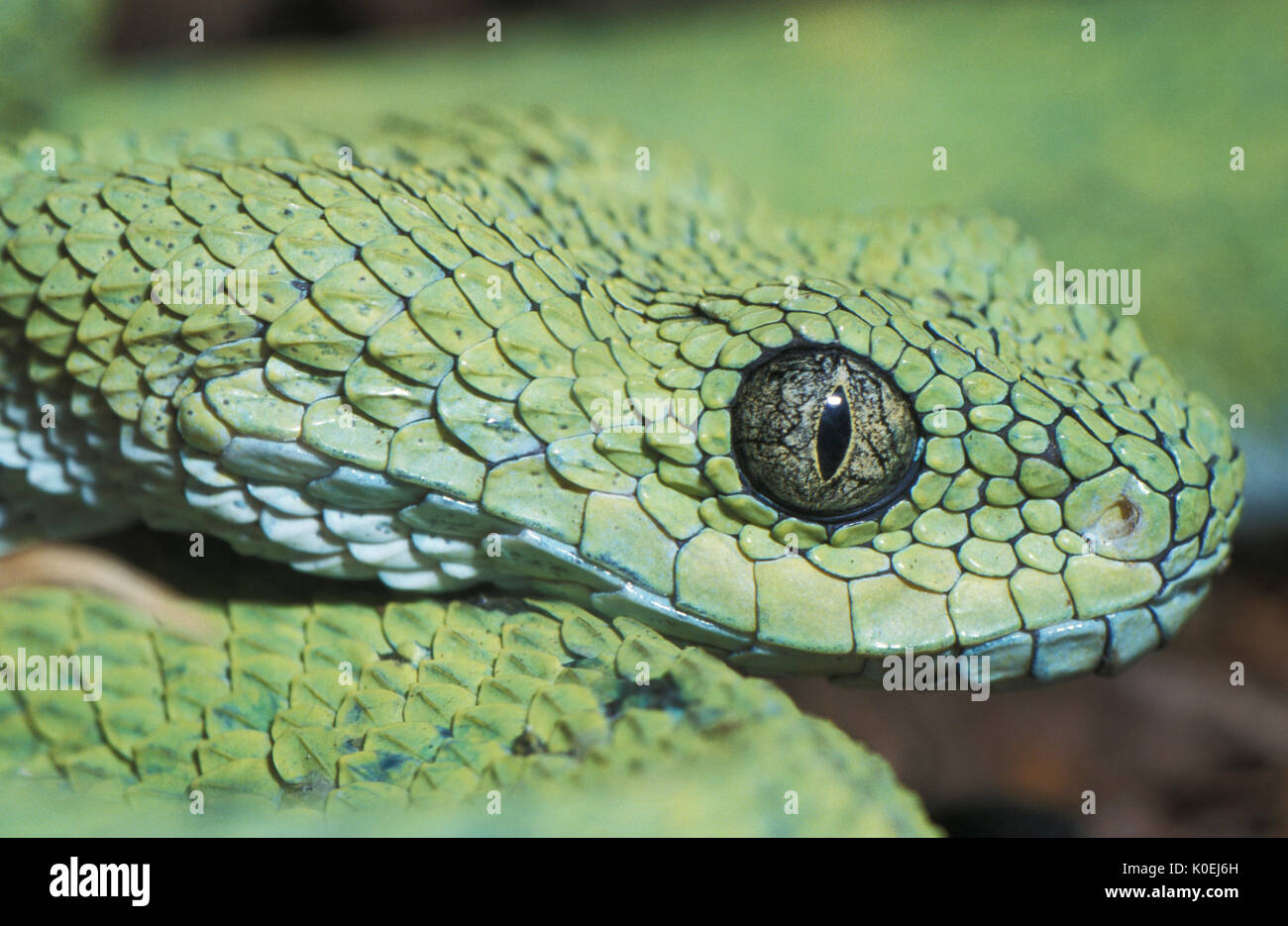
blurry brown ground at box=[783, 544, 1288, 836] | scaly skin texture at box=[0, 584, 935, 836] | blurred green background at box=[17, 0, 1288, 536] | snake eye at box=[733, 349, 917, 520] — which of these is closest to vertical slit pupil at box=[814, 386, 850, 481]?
snake eye at box=[733, 349, 917, 520]

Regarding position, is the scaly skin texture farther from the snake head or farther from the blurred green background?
the blurred green background

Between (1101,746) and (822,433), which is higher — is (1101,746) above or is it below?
below

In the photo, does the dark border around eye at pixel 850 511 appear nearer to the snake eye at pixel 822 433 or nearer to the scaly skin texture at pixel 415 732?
the snake eye at pixel 822 433

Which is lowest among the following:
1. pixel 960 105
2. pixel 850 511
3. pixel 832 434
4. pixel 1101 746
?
pixel 1101 746

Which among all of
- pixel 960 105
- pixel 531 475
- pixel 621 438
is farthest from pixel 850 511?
pixel 960 105

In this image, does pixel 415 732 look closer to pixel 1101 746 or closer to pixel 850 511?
pixel 850 511

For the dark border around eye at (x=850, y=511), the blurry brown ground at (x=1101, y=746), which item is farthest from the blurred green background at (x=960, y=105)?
the dark border around eye at (x=850, y=511)
